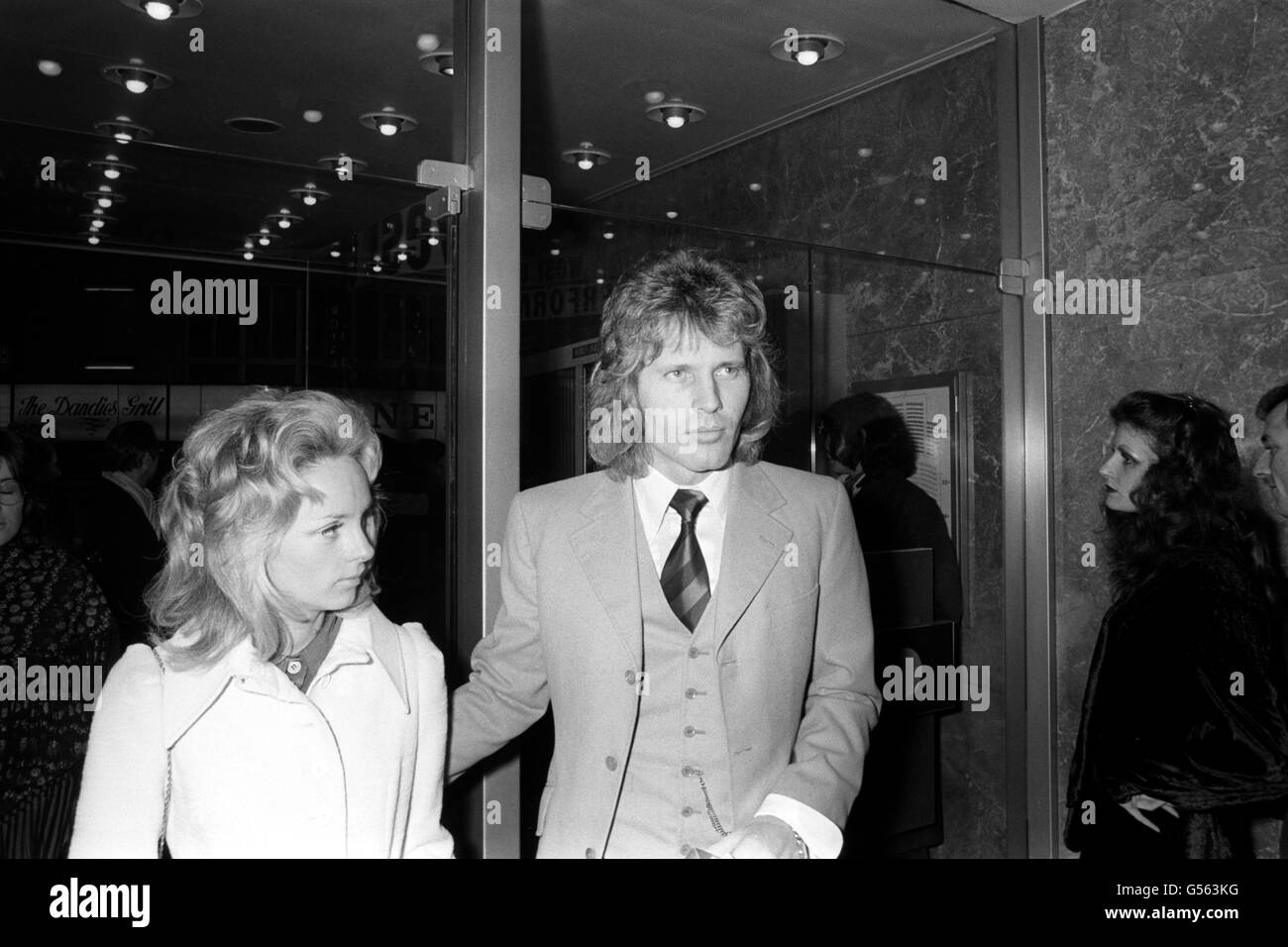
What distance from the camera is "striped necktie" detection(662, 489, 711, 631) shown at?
1896mm

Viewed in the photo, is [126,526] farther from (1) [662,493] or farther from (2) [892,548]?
(2) [892,548]

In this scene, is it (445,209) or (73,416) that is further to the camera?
(445,209)

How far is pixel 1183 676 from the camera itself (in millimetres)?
2377

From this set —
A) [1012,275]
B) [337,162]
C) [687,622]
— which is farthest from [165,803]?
[1012,275]

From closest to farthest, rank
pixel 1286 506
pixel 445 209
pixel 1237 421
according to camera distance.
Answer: pixel 445 209 → pixel 1286 506 → pixel 1237 421

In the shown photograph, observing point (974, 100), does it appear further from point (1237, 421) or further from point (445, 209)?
point (445, 209)

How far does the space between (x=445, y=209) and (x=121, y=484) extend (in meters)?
0.88

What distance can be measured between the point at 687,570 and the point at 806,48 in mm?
1808

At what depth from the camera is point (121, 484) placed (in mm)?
1930

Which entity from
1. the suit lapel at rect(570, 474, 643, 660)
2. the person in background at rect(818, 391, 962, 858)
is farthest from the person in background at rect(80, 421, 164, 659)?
the person in background at rect(818, 391, 962, 858)
